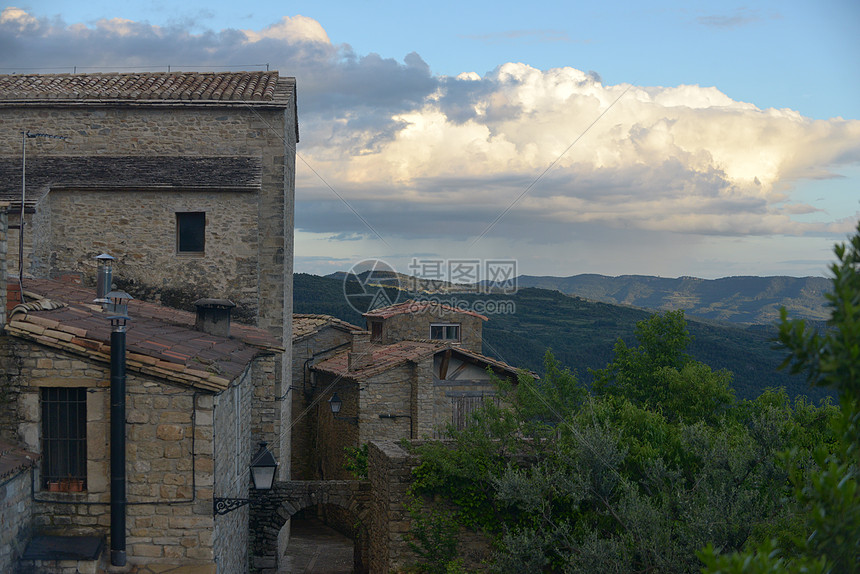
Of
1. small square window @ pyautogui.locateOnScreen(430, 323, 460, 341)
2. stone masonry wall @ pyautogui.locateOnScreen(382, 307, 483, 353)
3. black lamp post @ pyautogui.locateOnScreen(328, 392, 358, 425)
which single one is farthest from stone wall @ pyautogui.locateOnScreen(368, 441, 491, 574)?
small square window @ pyautogui.locateOnScreen(430, 323, 460, 341)

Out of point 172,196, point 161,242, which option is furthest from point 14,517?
point 172,196

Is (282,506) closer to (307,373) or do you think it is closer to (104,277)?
(104,277)

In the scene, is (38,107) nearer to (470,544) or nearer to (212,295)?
(212,295)

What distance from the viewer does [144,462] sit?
884 cm

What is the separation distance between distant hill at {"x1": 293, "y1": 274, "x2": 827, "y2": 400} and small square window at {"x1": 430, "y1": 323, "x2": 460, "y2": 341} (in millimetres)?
3550

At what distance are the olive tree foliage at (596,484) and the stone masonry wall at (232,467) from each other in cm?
288

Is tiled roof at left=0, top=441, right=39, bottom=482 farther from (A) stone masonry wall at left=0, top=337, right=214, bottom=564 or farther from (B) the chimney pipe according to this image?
(B) the chimney pipe

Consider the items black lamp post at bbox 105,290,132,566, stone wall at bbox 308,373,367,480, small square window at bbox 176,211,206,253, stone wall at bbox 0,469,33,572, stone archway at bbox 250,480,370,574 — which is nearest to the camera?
stone wall at bbox 0,469,33,572

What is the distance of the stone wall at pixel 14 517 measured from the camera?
313 inches

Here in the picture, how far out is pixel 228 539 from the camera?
10859mm

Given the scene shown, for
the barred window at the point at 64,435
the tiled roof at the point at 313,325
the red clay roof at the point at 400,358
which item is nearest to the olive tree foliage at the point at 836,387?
the barred window at the point at 64,435

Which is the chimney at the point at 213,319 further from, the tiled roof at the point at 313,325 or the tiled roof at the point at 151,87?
the tiled roof at the point at 313,325

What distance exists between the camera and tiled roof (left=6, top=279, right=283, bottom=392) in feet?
28.6

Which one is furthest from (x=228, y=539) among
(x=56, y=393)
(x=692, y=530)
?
(x=692, y=530)
